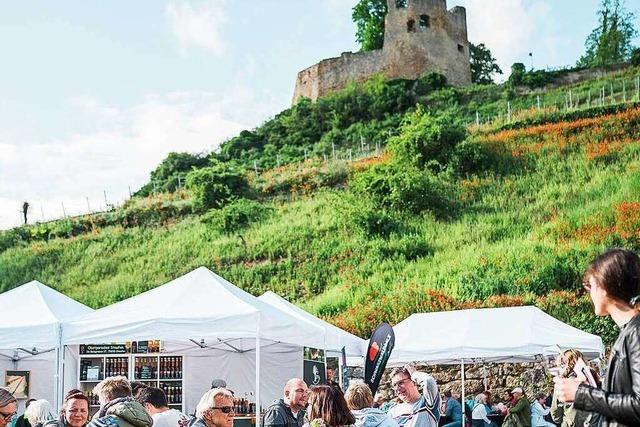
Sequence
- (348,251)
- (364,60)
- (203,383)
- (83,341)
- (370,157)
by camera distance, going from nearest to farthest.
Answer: (83,341) → (203,383) → (348,251) → (370,157) → (364,60)

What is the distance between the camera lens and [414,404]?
604cm

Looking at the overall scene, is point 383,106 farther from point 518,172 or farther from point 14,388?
point 14,388

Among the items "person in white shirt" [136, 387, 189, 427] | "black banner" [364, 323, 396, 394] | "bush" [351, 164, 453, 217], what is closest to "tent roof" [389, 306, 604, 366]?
"black banner" [364, 323, 396, 394]

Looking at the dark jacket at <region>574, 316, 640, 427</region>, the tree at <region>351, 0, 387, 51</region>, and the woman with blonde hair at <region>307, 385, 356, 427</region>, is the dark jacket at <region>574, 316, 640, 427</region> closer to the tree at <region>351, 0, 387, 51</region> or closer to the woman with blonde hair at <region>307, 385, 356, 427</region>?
the woman with blonde hair at <region>307, 385, 356, 427</region>

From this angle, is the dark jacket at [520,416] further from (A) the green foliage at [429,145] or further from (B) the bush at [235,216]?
(A) the green foliage at [429,145]

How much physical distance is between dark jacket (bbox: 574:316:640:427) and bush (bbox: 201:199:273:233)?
96.3 ft

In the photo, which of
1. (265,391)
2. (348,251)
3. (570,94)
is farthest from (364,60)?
(265,391)

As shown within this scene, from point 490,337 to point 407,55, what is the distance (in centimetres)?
3938

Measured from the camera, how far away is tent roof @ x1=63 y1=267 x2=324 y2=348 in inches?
350

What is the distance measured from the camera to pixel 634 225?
2452cm

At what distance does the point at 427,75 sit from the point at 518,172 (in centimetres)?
1867

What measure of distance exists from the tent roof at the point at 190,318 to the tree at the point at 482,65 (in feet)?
159

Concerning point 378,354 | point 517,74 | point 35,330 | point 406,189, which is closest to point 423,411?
point 378,354

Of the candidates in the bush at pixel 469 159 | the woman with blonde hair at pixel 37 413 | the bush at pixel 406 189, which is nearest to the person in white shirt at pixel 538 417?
the woman with blonde hair at pixel 37 413
